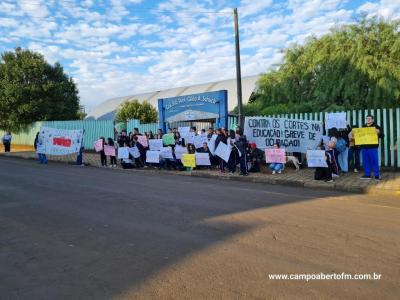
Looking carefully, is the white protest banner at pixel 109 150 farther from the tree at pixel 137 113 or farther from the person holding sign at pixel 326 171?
the tree at pixel 137 113

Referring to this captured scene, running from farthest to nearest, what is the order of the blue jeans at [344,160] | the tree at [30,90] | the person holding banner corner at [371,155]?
the tree at [30,90]
the blue jeans at [344,160]
the person holding banner corner at [371,155]

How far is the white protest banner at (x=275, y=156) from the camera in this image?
1434 cm

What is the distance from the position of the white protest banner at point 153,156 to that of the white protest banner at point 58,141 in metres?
4.86

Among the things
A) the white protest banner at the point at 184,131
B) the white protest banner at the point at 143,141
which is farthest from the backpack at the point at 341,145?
the white protest banner at the point at 143,141

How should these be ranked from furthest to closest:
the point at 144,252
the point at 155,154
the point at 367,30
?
the point at 367,30, the point at 155,154, the point at 144,252

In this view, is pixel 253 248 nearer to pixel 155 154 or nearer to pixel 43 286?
pixel 43 286

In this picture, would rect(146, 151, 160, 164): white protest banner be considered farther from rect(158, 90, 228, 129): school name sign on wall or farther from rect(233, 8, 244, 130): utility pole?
rect(233, 8, 244, 130): utility pole

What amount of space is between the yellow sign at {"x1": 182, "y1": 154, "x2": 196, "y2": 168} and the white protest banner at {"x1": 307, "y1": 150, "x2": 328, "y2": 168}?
4852mm

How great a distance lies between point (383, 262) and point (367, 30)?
16.9 metres

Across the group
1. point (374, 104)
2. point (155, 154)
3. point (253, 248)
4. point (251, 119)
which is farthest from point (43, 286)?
point (374, 104)

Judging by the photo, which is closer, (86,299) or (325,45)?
(86,299)

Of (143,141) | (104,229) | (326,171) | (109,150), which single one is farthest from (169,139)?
(104,229)

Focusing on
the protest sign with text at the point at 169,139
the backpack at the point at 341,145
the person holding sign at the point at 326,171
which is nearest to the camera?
the person holding sign at the point at 326,171

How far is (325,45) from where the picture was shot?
20672 mm
